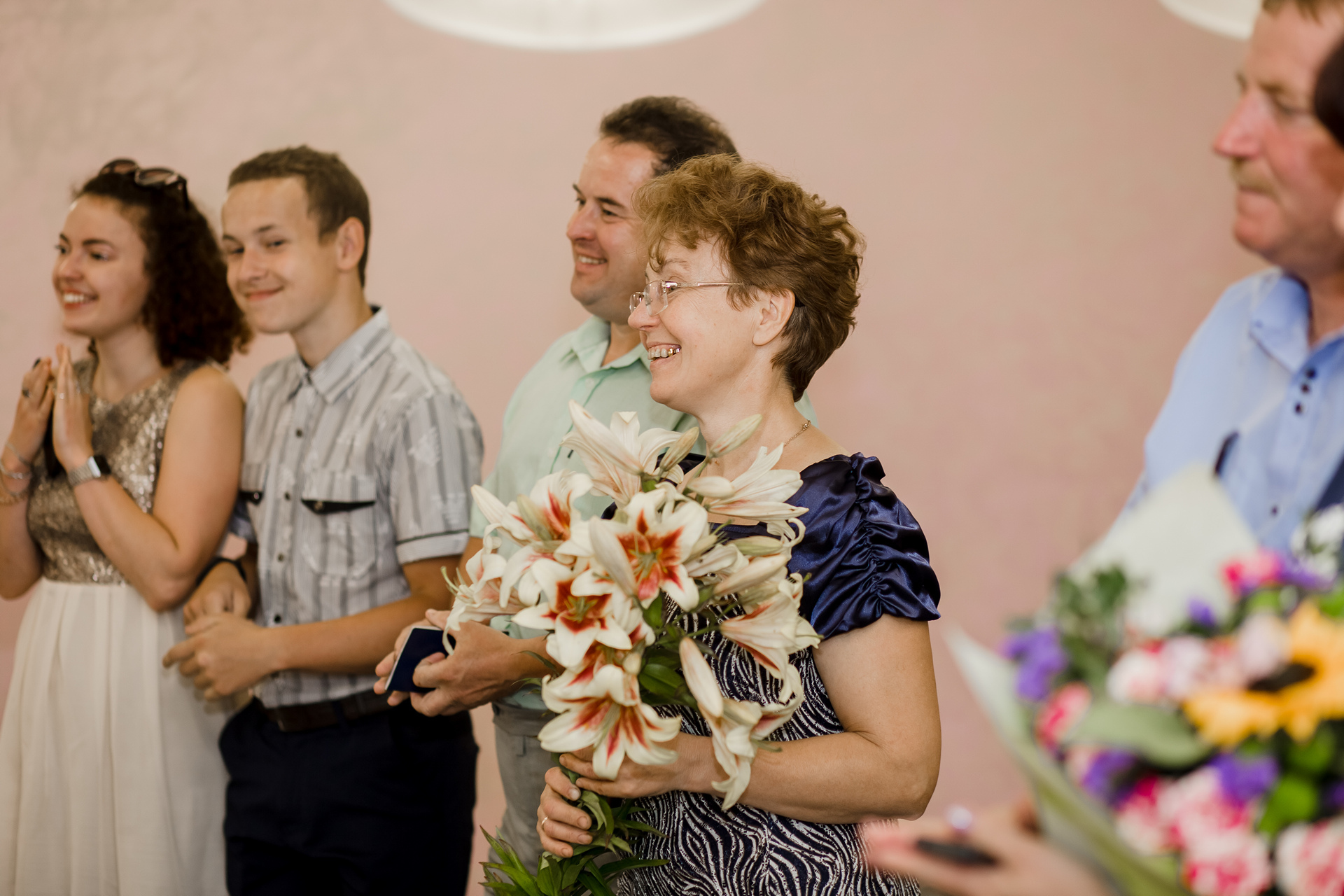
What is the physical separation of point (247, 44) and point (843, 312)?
276 centimetres

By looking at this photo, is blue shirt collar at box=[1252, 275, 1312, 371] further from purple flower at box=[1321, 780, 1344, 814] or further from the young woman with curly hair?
the young woman with curly hair

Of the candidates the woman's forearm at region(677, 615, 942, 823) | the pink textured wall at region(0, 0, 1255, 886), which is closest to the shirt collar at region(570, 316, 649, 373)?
the woman's forearm at region(677, 615, 942, 823)

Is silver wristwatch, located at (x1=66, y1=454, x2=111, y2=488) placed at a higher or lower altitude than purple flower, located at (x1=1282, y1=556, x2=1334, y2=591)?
higher

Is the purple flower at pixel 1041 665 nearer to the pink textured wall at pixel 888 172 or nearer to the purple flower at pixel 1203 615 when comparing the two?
the purple flower at pixel 1203 615

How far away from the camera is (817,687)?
56.2 inches

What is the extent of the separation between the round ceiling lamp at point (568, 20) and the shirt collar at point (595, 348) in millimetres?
1494

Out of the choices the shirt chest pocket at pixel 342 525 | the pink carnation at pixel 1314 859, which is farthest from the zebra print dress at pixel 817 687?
the shirt chest pocket at pixel 342 525

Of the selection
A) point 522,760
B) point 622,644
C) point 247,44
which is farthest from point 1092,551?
point 247,44

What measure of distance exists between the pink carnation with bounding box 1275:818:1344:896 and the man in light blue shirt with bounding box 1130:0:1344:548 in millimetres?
362

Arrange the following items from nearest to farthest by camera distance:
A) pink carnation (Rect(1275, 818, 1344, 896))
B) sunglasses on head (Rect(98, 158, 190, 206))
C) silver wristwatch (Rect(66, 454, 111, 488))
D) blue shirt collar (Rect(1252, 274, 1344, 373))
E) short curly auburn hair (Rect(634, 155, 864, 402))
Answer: pink carnation (Rect(1275, 818, 1344, 896)) < blue shirt collar (Rect(1252, 274, 1344, 373)) < short curly auburn hair (Rect(634, 155, 864, 402)) < silver wristwatch (Rect(66, 454, 111, 488)) < sunglasses on head (Rect(98, 158, 190, 206))

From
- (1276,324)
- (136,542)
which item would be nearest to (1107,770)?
(1276,324)

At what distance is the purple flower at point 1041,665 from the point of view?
2.40 feet

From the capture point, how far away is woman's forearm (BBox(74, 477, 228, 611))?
88.7 inches

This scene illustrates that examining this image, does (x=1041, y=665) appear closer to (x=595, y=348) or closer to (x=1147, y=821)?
(x=1147, y=821)
